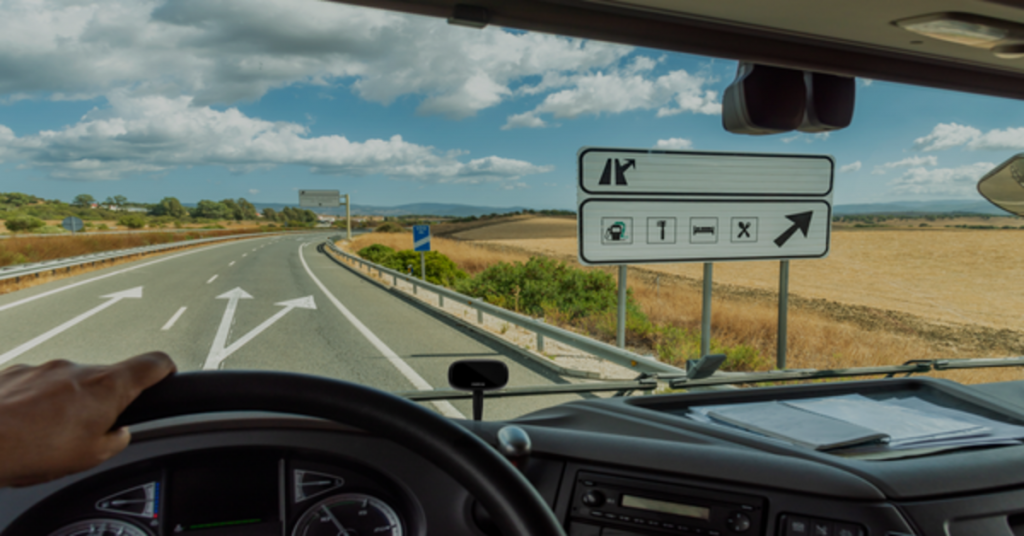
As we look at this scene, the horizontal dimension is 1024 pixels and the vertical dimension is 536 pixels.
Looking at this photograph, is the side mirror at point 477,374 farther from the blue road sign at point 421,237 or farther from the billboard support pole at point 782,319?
the blue road sign at point 421,237

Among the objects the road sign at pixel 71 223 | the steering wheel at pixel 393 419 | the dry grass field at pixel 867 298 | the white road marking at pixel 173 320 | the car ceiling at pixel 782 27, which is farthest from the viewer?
the white road marking at pixel 173 320

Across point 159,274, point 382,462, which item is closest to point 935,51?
point 382,462

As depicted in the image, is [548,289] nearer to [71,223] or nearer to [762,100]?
[71,223]

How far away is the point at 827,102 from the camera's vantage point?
2.48 meters

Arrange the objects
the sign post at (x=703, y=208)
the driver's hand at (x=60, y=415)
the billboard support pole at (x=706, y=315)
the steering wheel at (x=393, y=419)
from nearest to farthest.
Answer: the driver's hand at (x=60, y=415) < the steering wheel at (x=393, y=419) < the sign post at (x=703, y=208) < the billboard support pole at (x=706, y=315)

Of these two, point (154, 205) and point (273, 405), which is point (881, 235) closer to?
point (154, 205)

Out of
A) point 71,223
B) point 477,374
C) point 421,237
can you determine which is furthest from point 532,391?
point 421,237

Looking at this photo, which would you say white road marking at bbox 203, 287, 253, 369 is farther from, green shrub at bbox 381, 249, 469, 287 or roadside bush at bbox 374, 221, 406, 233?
roadside bush at bbox 374, 221, 406, 233

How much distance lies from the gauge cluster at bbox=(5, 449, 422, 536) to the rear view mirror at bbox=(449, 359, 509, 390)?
0.37m

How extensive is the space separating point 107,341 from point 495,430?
7341mm

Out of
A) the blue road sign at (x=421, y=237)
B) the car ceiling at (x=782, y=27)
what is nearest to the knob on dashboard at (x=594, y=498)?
the car ceiling at (x=782, y=27)

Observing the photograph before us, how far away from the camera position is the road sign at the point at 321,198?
36.9 feet

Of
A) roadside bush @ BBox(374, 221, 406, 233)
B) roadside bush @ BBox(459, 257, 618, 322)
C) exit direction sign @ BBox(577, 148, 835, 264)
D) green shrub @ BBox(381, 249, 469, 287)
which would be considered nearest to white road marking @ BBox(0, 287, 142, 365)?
exit direction sign @ BBox(577, 148, 835, 264)

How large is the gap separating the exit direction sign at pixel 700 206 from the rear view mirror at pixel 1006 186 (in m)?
1.40
